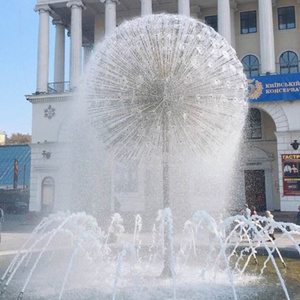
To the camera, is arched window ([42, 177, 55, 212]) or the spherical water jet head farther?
arched window ([42, 177, 55, 212])

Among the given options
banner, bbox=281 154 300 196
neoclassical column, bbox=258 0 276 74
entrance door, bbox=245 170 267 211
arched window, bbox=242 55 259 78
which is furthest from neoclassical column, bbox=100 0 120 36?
banner, bbox=281 154 300 196

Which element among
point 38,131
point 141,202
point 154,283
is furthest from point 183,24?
point 38,131

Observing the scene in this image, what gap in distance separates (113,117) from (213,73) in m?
2.42

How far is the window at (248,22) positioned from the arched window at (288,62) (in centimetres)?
277

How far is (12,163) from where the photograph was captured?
4388 cm

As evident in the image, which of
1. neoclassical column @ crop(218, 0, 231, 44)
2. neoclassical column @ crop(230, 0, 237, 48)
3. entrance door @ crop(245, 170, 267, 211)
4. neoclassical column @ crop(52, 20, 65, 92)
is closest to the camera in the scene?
neoclassical column @ crop(218, 0, 231, 44)

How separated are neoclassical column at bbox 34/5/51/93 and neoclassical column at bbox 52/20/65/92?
1890 mm

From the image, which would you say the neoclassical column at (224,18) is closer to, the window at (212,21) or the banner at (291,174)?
the window at (212,21)

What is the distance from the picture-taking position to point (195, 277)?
8.88 meters

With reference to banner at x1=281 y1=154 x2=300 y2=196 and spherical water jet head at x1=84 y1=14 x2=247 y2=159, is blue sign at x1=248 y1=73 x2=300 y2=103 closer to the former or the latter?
banner at x1=281 y1=154 x2=300 y2=196

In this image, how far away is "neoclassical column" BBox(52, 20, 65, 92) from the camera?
98.8ft

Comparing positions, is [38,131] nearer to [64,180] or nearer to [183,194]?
[64,180]

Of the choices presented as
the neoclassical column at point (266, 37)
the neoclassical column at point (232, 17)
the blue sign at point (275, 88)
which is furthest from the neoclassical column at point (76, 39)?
the neoclassical column at point (266, 37)

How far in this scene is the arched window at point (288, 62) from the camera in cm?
2529
